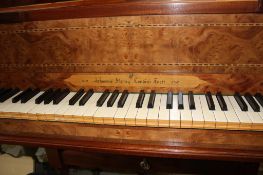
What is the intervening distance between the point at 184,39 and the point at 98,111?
77cm

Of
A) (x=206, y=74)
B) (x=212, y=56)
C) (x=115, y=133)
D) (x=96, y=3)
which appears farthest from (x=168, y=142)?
(x=96, y=3)

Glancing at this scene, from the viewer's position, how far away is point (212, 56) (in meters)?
1.60

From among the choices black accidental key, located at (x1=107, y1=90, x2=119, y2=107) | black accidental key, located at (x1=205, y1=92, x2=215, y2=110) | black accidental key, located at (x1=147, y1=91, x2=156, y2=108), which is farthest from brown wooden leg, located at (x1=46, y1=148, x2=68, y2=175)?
black accidental key, located at (x1=205, y1=92, x2=215, y2=110)

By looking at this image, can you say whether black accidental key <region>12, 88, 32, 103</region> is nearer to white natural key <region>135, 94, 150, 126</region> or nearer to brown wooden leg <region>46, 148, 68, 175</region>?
brown wooden leg <region>46, 148, 68, 175</region>

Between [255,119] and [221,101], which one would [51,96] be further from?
[255,119]

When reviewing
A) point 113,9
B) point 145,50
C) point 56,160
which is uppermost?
point 113,9

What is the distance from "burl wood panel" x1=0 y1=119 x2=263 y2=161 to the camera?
133 cm

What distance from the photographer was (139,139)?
57.2 inches

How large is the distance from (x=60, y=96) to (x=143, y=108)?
68cm

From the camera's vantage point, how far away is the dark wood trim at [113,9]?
4.75ft

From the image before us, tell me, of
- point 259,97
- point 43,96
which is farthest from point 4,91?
point 259,97

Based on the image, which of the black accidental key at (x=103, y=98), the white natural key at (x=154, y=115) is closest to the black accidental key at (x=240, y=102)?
the white natural key at (x=154, y=115)

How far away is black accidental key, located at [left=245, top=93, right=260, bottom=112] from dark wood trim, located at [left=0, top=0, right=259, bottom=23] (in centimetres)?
55

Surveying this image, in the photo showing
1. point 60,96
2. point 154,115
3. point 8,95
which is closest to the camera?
point 154,115
